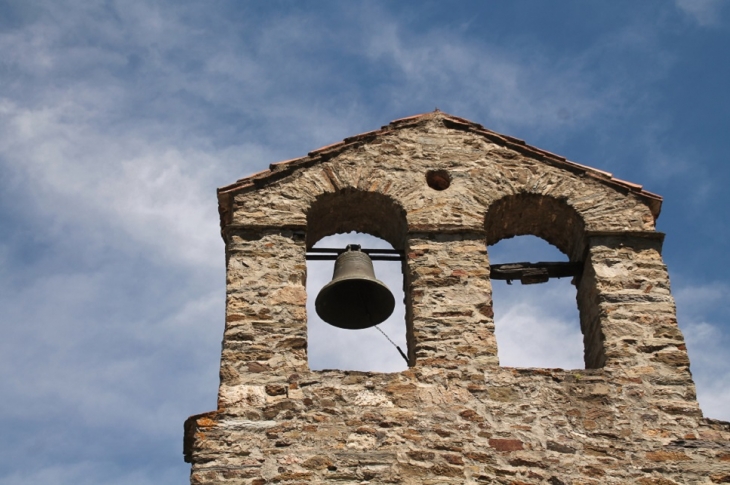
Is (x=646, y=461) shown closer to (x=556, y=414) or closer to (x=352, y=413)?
(x=556, y=414)

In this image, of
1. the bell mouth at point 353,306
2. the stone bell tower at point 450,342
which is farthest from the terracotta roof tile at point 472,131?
the bell mouth at point 353,306

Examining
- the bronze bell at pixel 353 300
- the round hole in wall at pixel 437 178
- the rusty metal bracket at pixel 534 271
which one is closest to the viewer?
the bronze bell at pixel 353 300

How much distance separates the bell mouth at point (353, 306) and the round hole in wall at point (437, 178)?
42.3 inches

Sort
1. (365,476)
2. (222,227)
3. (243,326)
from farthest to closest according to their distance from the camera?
1. (222,227)
2. (243,326)
3. (365,476)

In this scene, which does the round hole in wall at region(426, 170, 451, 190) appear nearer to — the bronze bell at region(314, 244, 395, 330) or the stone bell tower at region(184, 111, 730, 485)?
the stone bell tower at region(184, 111, 730, 485)

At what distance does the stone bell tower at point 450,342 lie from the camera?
7.84 m

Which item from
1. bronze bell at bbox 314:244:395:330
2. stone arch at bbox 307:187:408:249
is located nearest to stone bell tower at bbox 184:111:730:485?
stone arch at bbox 307:187:408:249

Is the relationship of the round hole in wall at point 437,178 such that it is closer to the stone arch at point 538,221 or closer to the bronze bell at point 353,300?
the stone arch at point 538,221

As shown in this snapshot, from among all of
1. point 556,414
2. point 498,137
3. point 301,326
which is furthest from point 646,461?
point 498,137

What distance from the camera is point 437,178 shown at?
32.1 ft

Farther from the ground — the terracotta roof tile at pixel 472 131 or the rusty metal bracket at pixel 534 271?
the terracotta roof tile at pixel 472 131

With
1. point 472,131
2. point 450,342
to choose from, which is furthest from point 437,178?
point 450,342

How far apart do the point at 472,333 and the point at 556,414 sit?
0.83 m

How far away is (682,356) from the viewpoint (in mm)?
8539
